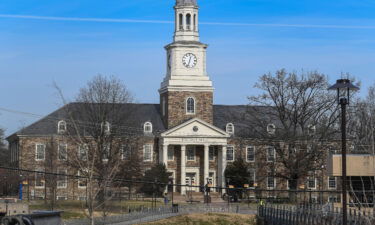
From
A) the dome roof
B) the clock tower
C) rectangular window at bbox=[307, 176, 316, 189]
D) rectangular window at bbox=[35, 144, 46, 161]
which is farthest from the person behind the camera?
rectangular window at bbox=[307, 176, 316, 189]

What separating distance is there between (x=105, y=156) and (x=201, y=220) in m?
14.8

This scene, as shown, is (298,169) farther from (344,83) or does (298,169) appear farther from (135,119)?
(344,83)

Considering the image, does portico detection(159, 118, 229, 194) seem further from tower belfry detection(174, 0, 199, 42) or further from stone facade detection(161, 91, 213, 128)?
tower belfry detection(174, 0, 199, 42)

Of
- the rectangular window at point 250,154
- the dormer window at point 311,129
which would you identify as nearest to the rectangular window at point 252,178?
the rectangular window at point 250,154

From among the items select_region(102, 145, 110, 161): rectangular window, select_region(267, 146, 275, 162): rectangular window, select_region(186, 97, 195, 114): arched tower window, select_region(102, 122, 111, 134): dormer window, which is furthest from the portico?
select_region(102, 145, 110, 161): rectangular window

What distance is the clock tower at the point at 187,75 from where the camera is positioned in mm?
86812

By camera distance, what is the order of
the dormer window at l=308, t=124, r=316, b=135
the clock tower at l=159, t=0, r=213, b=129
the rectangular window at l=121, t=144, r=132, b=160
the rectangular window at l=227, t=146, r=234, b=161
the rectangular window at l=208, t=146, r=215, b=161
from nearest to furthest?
the rectangular window at l=121, t=144, r=132, b=160 < the dormer window at l=308, t=124, r=316, b=135 < the clock tower at l=159, t=0, r=213, b=129 < the rectangular window at l=208, t=146, r=215, b=161 < the rectangular window at l=227, t=146, r=234, b=161

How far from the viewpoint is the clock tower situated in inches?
3418

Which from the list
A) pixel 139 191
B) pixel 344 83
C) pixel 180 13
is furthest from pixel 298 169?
pixel 344 83

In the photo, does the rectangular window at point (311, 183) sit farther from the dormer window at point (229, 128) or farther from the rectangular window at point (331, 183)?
the dormer window at point (229, 128)

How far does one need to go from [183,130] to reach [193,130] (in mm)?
1061

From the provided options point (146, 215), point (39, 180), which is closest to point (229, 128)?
point (39, 180)

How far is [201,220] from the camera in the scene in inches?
2061

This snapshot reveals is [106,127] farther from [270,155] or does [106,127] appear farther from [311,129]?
[311,129]
